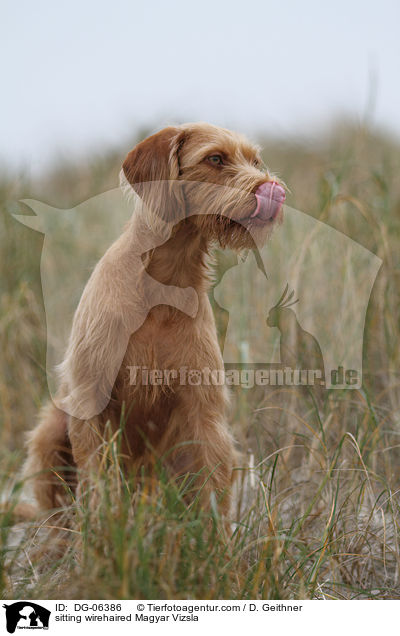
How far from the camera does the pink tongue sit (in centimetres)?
243

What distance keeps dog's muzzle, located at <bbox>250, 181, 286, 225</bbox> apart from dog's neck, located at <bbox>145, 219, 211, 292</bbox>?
0.30m

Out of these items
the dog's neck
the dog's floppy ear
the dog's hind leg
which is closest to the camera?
the dog's floppy ear

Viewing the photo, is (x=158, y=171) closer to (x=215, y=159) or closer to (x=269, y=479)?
(x=215, y=159)

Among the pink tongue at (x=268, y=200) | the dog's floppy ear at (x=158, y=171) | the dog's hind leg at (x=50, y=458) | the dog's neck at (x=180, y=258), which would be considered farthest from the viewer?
the dog's hind leg at (x=50, y=458)

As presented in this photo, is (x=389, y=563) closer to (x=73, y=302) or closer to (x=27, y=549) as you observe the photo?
(x=27, y=549)

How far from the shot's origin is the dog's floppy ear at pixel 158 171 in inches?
99.6

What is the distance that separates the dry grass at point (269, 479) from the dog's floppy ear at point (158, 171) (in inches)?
38.2

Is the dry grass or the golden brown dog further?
the golden brown dog
